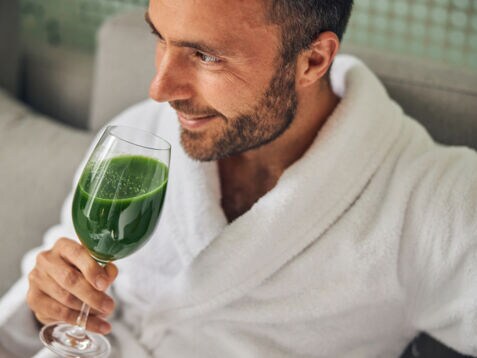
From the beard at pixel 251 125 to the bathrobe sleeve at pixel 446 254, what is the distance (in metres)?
0.29

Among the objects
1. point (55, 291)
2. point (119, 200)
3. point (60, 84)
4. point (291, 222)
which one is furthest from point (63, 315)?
point (60, 84)

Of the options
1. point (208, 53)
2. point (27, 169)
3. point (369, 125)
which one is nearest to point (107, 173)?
point (208, 53)

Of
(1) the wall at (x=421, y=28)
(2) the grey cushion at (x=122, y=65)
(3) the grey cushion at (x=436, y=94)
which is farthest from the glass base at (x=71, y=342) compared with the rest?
(1) the wall at (x=421, y=28)

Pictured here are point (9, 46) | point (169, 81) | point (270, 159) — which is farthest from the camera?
point (9, 46)

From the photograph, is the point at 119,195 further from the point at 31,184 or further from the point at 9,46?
the point at 9,46

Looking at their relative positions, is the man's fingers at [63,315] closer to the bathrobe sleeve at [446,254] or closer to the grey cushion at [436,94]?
the bathrobe sleeve at [446,254]

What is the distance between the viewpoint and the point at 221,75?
3.97ft

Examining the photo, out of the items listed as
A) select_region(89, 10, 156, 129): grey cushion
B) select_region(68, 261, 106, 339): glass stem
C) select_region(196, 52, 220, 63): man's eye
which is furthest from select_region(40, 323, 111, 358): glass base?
select_region(89, 10, 156, 129): grey cushion

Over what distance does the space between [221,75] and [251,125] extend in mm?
124

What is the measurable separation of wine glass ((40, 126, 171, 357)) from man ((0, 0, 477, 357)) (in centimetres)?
10

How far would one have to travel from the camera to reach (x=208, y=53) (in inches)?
46.3

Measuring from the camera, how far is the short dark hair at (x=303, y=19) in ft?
3.89

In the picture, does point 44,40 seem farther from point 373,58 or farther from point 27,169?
point 373,58

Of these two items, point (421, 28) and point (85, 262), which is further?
point (421, 28)
